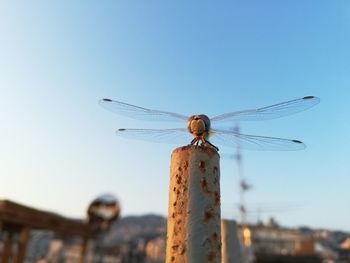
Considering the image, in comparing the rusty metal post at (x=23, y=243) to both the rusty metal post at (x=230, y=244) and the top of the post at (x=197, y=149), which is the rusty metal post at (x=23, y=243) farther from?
the top of the post at (x=197, y=149)

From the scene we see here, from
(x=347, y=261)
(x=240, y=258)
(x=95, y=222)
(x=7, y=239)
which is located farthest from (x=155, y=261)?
(x=240, y=258)

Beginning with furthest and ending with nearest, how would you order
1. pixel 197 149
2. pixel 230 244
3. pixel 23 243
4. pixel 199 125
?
pixel 23 243
pixel 230 244
pixel 199 125
pixel 197 149

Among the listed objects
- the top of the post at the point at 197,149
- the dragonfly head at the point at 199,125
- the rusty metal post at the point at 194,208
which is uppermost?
the dragonfly head at the point at 199,125

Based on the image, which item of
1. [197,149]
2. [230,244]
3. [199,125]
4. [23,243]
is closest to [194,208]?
[197,149]

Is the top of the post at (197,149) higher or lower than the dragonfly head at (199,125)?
lower

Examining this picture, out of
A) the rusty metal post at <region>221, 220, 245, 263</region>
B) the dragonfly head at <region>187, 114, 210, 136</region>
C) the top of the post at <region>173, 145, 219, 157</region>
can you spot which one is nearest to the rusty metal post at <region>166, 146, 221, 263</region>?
the top of the post at <region>173, 145, 219, 157</region>

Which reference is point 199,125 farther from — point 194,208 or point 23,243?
point 23,243

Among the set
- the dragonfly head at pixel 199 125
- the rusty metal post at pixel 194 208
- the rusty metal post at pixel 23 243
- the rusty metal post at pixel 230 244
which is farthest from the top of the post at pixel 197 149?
the rusty metal post at pixel 23 243

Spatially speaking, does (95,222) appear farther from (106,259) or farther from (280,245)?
(280,245)
